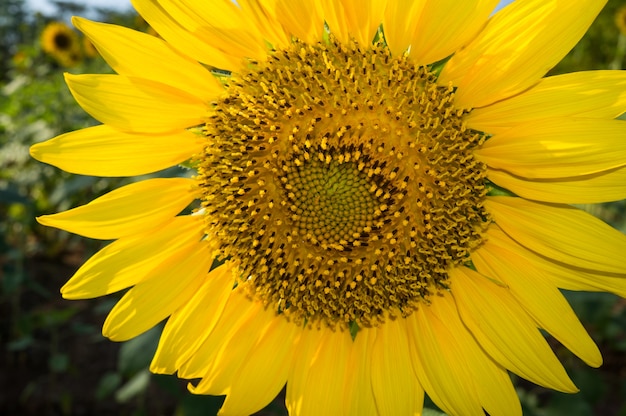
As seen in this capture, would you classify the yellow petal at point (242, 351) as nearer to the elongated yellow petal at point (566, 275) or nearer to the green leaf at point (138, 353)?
the elongated yellow petal at point (566, 275)

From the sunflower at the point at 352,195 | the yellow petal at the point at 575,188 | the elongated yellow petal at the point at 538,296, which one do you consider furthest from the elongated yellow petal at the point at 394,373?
the yellow petal at the point at 575,188

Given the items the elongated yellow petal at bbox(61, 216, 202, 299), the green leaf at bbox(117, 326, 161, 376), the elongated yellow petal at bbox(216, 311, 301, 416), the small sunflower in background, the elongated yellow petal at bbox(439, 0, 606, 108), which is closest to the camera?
the elongated yellow petal at bbox(439, 0, 606, 108)

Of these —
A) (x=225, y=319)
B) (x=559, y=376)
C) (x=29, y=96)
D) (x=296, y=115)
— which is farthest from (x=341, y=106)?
(x=29, y=96)

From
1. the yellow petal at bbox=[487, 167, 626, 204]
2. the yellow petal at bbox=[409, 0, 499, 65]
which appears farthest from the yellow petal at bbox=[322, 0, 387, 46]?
the yellow petal at bbox=[487, 167, 626, 204]

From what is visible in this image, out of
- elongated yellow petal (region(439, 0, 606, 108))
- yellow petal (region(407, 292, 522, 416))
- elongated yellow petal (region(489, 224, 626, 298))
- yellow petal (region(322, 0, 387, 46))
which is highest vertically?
yellow petal (region(322, 0, 387, 46))

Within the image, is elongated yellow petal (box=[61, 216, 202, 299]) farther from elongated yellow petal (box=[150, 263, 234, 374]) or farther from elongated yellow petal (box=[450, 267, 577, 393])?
elongated yellow petal (box=[450, 267, 577, 393])

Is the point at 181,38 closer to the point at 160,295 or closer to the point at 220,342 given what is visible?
the point at 160,295

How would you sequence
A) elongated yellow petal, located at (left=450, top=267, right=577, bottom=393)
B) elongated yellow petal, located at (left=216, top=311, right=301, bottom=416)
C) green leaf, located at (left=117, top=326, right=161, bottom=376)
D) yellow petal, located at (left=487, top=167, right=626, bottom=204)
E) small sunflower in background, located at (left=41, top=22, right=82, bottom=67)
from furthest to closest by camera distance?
small sunflower in background, located at (left=41, top=22, right=82, bottom=67)
green leaf, located at (left=117, top=326, right=161, bottom=376)
elongated yellow petal, located at (left=216, top=311, right=301, bottom=416)
elongated yellow petal, located at (left=450, top=267, right=577, bottom=393)
yellow petal, located at (left=487, top=167, right=626, bottom=204)
